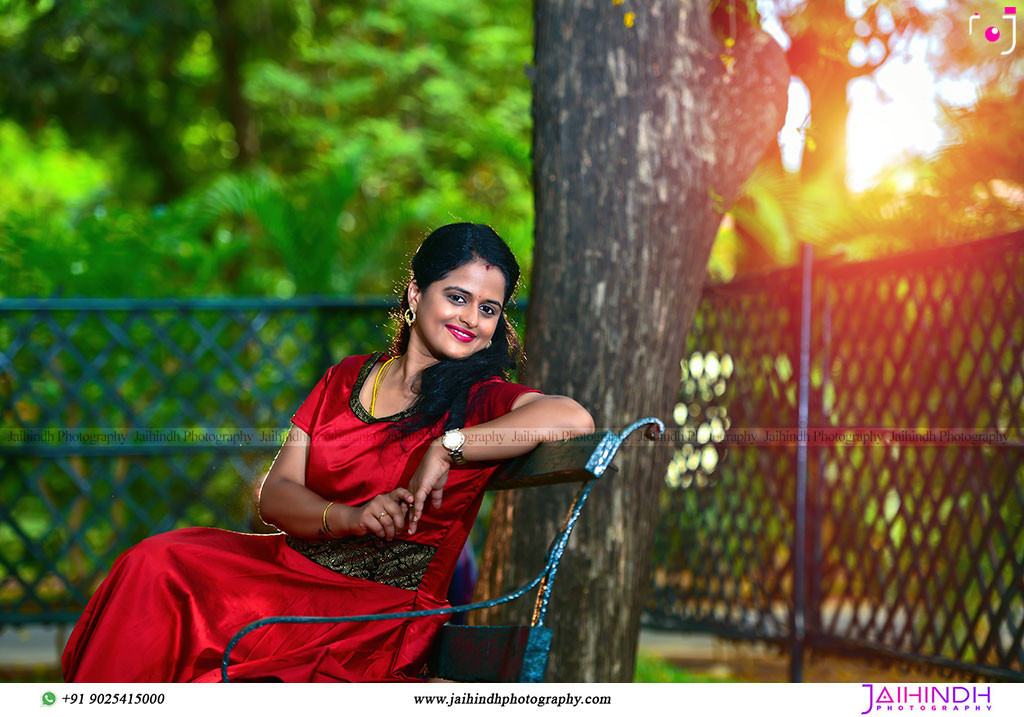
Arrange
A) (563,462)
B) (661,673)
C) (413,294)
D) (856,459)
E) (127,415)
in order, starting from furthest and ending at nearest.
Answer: (127,415) → (661,673) → (856,459) → (413,294) → (563,462)

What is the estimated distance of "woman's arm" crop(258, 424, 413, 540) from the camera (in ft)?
6.28

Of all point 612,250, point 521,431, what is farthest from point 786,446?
point 521,431

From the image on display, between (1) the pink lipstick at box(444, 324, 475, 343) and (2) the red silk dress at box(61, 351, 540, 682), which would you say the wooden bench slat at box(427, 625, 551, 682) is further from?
(1) the pink lipstick at box(444, 324, 475, 343)

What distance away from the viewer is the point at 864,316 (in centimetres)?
401

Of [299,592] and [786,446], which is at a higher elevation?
[786,446]

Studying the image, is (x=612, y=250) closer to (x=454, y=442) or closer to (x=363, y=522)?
(x=454, y=442)

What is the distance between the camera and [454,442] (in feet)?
6.25

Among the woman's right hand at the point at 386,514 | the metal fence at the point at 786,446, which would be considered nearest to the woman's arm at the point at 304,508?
the woman's right hand at the point at 386,514

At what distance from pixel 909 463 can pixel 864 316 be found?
0.60 m

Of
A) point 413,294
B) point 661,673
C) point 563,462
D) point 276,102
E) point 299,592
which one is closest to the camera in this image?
point 563,462

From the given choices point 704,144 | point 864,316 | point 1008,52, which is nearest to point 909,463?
point 864,316

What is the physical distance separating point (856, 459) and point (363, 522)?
2.74 metres
